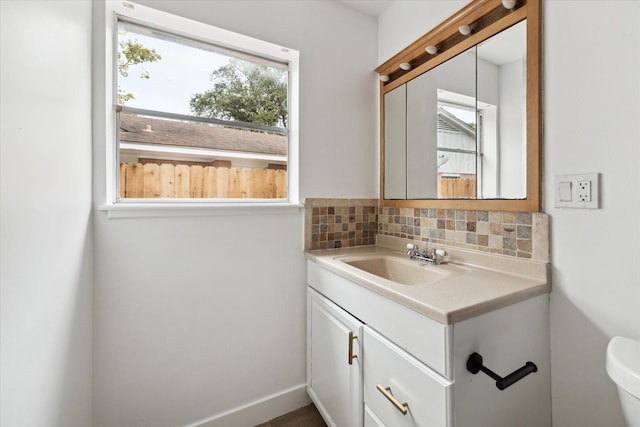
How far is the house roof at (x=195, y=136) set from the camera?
1288mm

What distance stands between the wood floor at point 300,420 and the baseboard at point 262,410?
23 millimetres

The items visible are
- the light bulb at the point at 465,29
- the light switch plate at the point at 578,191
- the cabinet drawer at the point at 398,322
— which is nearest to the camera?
the cabinet drawer at the point at 398,322

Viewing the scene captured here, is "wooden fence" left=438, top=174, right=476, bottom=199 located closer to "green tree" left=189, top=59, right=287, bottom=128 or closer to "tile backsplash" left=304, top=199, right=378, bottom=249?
"tile backsplash" left=304, top=199, right=378, bottom=249

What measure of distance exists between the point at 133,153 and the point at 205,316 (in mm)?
881

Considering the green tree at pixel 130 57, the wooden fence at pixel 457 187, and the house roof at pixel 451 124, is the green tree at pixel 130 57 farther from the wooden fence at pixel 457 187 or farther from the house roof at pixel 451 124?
the wooden fence at pixel 457 187

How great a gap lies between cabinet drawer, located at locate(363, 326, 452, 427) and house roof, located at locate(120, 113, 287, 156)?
114 centimetres

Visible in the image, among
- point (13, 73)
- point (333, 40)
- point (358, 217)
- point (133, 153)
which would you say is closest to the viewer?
point (13, 73)

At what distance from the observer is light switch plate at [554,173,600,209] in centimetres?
86

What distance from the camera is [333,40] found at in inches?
64.6

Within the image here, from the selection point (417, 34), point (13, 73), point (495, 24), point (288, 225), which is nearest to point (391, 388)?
point (288, 225)

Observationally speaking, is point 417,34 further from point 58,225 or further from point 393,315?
point 58,225

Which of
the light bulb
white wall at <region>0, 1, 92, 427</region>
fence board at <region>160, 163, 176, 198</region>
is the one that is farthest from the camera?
fence board at <region>160, 163, 176, 198</region>

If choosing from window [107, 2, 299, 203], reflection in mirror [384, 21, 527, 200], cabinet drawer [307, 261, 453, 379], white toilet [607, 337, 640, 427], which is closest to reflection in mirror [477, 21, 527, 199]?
reflection in mirror [384, 21, 527, 200]

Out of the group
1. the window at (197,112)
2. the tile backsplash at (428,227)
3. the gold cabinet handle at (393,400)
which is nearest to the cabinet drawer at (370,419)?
the gold cabinet handle at (393,400)
